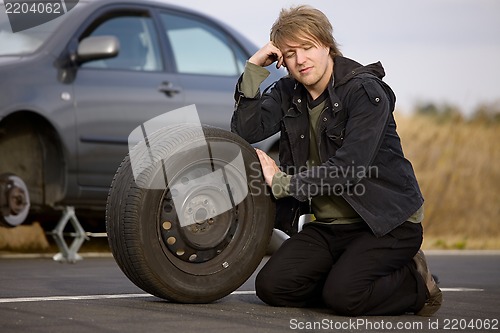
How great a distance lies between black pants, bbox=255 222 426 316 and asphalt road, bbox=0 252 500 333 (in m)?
0.08

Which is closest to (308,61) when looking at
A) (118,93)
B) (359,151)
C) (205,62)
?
(359,151)

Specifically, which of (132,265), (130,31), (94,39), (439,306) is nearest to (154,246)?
(132,265)

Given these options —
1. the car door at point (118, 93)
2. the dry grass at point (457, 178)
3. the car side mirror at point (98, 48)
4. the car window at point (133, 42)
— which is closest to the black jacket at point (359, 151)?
the car side mirror at point (98, 48)

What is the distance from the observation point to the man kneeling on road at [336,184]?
16.0ft

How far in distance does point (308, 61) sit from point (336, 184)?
584 millimetres

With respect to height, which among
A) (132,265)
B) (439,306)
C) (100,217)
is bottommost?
(100,217)

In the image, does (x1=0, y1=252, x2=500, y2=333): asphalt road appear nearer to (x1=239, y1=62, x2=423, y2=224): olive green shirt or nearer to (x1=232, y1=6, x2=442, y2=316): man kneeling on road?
(x1=232, y1=6, x2=442, y2=316): man kneeling on road

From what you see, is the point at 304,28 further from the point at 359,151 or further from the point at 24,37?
the point at 24,37

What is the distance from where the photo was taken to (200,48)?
884 centimetres

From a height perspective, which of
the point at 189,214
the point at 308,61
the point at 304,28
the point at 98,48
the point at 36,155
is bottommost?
the point at 36,155

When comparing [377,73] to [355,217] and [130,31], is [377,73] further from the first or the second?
[130,31]

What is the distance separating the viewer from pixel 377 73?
5.10 m

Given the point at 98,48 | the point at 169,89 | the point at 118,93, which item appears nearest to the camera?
the point at 98,48

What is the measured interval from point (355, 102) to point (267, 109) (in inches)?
21.6
